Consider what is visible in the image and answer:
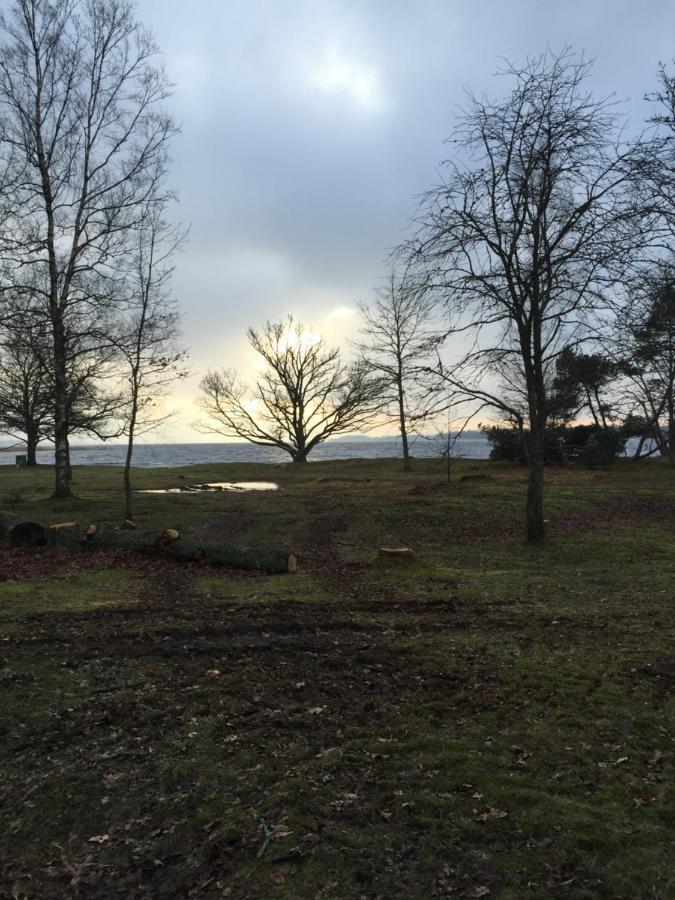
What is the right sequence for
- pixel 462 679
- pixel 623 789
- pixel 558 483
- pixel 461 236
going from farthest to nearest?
pixel 558 483 < pixel 461 236 < pixel 462 679 < pixel 623 789

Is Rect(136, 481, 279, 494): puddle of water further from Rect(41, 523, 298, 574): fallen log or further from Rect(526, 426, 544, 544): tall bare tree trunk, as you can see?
Rect(526, 426, 544, 544): tall bare tree trunk

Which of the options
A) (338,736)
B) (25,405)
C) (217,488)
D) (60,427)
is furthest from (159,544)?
(25,405)

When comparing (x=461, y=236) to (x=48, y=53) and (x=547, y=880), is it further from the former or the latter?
(x=48, y=53)

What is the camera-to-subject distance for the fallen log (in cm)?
1198

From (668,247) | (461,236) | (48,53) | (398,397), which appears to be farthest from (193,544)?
(398,397)

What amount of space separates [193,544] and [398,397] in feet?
85.1

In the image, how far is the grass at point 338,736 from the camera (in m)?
3.40

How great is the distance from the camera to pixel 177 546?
12.9 meters

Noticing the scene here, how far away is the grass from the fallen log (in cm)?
98

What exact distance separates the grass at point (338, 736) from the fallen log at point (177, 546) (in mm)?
982

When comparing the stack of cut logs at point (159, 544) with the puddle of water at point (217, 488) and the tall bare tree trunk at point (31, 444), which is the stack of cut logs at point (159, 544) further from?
the tall bare tree trunk at point (31, 444)

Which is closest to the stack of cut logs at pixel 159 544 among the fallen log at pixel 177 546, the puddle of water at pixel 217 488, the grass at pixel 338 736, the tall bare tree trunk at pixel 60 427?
the fallen log at pixel 177 546

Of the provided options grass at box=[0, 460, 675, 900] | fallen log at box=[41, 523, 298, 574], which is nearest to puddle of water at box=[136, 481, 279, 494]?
fallen log at box=[41, 523, 298, 574]

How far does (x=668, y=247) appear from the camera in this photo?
35.1 feet
